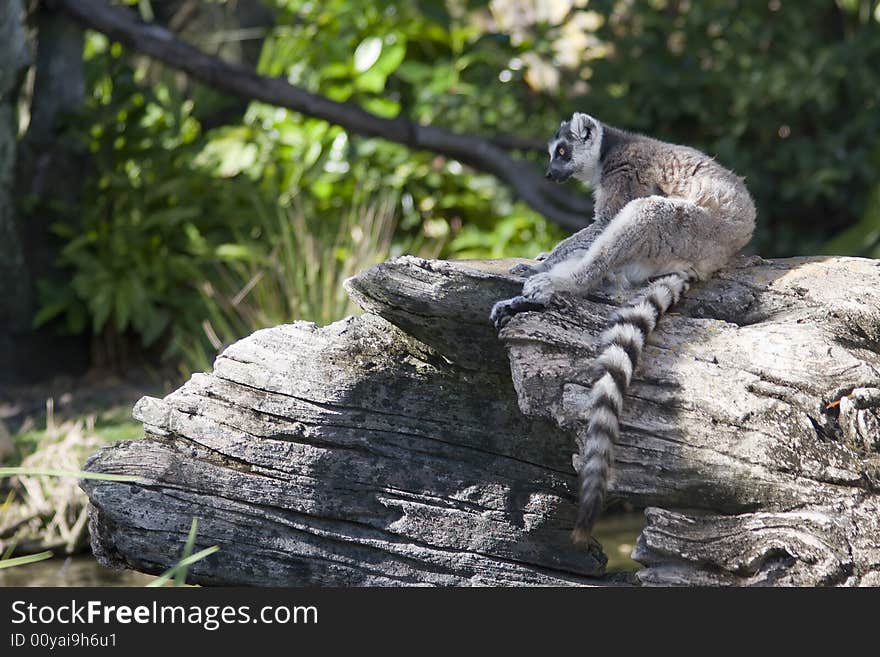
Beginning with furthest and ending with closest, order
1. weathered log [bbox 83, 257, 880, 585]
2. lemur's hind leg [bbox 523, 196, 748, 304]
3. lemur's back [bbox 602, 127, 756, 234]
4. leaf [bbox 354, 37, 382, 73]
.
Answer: leaf [bbox 354, 37, 382, 73], lemur's back [bbox 602, 127, 756, 234], lemur's hind leg [bbox 523, 196, 748, 304], weathered log [bbox 83, 257, 880, 585]

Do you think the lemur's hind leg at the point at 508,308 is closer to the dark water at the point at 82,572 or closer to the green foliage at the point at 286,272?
the dark water at the point at 82,572

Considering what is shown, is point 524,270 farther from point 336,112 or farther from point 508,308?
point 336,112

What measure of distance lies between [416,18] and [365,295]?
258 inches

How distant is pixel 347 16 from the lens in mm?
9719

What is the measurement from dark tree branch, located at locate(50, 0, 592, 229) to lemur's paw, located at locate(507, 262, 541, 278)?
170 inches

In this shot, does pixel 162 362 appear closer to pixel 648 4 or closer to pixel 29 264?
pixel 29 264

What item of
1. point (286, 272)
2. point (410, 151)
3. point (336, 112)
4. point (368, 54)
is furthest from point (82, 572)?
point (368, 54)

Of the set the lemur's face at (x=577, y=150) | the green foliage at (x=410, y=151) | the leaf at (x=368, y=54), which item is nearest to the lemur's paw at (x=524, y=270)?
the lemur's face at (x=577, y=150)

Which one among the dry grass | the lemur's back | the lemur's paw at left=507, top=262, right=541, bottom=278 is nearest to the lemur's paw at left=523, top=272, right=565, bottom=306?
the lemur's paw at left=507, top=262, right=541, bottom=278

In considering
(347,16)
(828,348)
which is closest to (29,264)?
(347,16)

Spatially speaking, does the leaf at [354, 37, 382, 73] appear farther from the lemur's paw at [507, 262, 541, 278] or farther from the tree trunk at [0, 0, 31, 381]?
the lemur's paw at [507, 262, 541, 278]

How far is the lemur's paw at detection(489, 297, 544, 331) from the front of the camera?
378 centimetres

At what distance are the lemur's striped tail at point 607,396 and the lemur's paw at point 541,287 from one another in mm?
254

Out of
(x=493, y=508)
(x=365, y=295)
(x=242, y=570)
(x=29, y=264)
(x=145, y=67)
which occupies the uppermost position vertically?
(x=145, y=67)
